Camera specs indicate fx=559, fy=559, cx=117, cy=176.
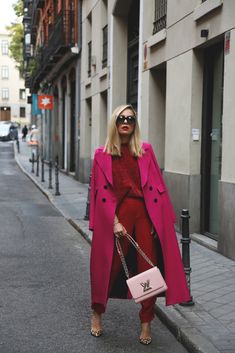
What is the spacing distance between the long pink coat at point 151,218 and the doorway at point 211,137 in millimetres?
4337

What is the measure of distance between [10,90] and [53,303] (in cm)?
9012

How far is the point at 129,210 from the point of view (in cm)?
466

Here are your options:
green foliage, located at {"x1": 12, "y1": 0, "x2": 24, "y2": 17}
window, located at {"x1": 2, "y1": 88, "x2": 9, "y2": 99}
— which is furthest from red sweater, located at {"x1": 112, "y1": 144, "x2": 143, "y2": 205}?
window, located at {"x1": 2, "y1": 88, "x2": 9, "y2": 99}

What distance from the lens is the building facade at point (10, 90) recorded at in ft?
305

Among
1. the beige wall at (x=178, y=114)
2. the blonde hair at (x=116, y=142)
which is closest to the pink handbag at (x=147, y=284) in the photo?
the blonde hair at (x=116, y=142)

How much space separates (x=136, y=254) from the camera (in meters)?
4.77

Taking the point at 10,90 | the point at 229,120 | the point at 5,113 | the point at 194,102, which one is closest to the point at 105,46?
the point at 194,102

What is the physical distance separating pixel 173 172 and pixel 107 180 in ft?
18.9

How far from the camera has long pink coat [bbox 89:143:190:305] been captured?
463cm

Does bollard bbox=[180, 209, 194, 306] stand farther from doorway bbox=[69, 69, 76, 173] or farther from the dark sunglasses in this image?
doorway bbox=[69, 69, 76, 173]

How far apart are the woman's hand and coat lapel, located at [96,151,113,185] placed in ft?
1.15

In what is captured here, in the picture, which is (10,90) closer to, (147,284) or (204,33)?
(204,33)

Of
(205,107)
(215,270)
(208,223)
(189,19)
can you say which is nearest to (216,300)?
(215,270)

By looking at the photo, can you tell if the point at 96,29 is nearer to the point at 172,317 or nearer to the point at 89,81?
the point at 89,81
